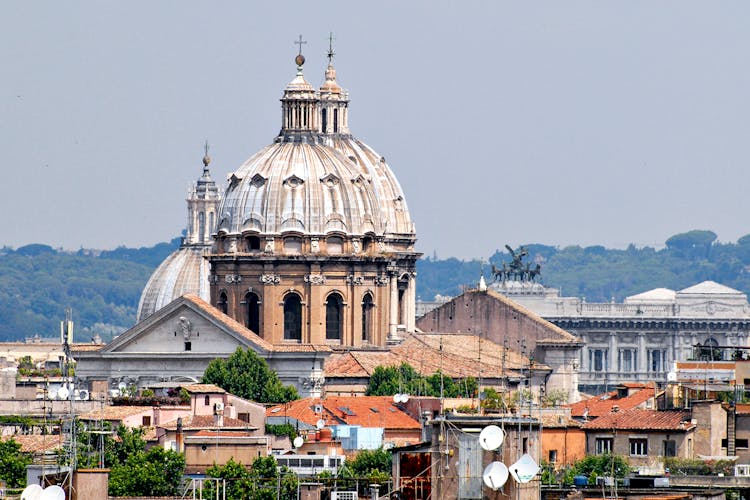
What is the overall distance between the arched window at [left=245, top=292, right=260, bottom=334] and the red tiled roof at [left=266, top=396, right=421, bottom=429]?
30903 mm

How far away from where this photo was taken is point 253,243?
149250mm

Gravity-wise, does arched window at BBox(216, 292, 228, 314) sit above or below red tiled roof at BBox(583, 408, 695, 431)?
above

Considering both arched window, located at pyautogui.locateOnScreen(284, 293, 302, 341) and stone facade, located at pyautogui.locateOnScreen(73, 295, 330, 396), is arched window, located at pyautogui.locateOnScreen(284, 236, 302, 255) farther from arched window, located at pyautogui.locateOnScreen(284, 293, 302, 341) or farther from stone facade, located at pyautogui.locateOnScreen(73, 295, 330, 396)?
stone facade, located at pyautogui.locateOnScreen(73, 295, 330, 396)

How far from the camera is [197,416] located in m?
102

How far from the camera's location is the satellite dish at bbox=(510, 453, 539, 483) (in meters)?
51.7

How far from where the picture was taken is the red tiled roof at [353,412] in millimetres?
105806

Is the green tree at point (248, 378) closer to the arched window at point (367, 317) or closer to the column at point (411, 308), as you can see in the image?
the arched window at point (367, 317)

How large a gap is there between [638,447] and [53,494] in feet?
110

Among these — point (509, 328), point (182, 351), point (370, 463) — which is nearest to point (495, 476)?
point (370, 463)

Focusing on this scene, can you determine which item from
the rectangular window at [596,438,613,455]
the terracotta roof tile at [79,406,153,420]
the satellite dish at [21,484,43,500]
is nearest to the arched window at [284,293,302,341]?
the terracotta roof tile at [79,406,153,420]

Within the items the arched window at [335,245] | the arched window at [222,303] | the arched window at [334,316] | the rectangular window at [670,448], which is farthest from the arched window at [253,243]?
the rectangular window at [670,448]

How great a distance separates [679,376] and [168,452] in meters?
18.6

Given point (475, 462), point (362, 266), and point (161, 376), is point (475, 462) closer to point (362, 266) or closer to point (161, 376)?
point (161, 376)

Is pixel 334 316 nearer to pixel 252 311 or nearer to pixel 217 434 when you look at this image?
pixel 252 311
